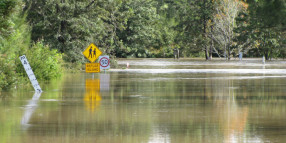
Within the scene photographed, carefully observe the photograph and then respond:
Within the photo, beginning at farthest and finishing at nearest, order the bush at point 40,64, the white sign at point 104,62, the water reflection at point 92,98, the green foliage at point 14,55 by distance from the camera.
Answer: the white sign at point 104,62 < the bush at point 40,64 < the green foliage at point 14,55 < the water reflection at point 92,98

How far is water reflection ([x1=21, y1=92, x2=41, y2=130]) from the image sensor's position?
1266 cm

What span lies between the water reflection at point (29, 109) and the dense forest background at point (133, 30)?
7.71 ft

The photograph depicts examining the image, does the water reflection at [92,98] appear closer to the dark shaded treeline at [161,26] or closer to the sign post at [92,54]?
the dark shaded treeline at [161,26]

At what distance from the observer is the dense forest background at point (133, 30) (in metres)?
26.5

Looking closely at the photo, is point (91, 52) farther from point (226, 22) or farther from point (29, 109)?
point (226, 22)

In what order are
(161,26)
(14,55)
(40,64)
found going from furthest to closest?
(161,26) < (40,64) < (14,55)

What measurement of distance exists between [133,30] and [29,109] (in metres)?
79.6

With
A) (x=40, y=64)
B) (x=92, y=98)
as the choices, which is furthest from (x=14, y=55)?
(x=92, y=98)

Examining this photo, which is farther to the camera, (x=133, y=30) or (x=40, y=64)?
(x=133, y=30)

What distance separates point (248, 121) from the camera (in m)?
13.1

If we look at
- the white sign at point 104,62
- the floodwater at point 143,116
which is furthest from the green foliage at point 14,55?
the white sign at point 104,62

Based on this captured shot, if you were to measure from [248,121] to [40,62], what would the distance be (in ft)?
50.6

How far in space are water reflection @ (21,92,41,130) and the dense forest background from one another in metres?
2.35

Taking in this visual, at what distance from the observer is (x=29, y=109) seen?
50.5 feet
